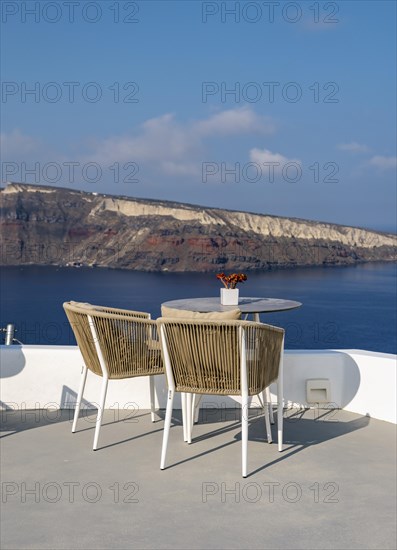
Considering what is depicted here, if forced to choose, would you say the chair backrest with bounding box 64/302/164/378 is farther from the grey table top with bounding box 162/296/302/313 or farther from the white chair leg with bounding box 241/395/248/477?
the white chair leg with bounding box 241/395/248/477

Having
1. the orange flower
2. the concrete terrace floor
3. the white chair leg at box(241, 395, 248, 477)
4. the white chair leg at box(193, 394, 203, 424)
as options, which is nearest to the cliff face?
the orange flower

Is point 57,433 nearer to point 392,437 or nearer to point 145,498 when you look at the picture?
point 145,498

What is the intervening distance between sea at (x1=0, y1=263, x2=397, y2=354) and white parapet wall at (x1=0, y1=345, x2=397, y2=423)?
31340mm

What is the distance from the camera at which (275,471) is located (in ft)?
9.06

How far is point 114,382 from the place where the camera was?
3805mm

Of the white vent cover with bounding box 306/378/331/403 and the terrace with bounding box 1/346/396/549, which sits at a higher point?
the white vent cover with bounding box 306/378/331/403

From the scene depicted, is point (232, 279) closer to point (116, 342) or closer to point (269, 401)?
point (269, 401)

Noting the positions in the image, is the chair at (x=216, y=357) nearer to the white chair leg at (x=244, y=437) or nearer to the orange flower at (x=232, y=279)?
the white chair leg at (x=244, y=437)

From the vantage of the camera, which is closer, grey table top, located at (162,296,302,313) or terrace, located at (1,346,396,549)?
terrace, located at (1,346,396,549)

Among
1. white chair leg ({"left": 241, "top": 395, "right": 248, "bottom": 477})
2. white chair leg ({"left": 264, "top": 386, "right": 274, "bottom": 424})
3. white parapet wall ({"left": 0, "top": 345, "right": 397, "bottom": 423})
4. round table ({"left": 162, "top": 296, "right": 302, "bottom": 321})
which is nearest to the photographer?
white chair leg ({"left": 241, "top": 395, "right": 248, "bottom": 477})

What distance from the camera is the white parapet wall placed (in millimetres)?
3742

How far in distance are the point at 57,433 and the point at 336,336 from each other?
1653 inches

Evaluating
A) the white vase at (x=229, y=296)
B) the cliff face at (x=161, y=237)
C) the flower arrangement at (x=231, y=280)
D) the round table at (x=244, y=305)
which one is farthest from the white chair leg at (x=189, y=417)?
the cliff face at (x=161, y=237)

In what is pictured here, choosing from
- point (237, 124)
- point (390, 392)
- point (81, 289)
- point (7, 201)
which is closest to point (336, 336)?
point (81, 289)
